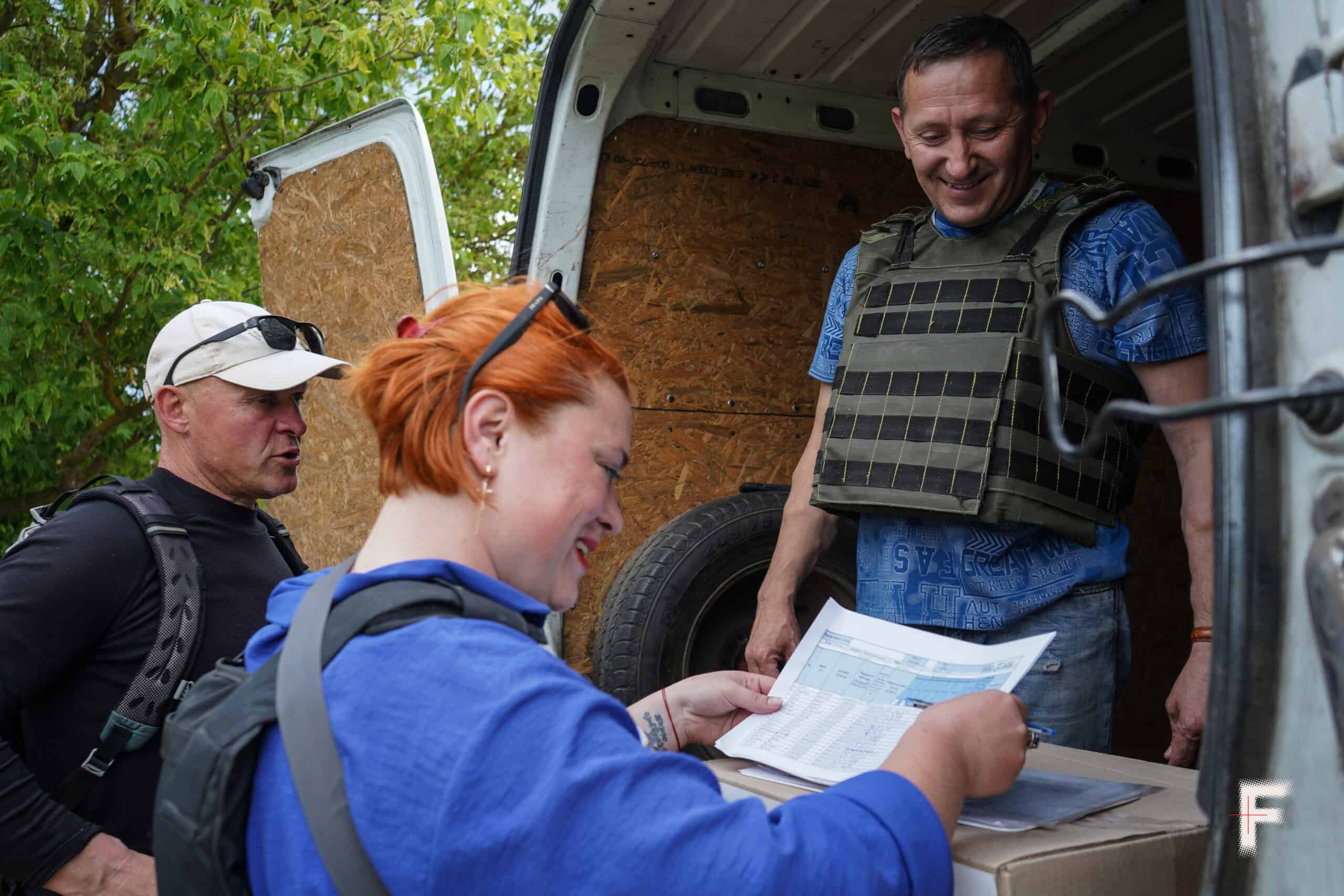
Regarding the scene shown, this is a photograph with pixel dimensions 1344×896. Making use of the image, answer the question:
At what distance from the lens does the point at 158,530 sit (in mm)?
2238

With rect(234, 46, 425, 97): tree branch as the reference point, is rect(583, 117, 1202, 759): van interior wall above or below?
below

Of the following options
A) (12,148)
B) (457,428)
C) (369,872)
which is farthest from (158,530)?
(12,148)

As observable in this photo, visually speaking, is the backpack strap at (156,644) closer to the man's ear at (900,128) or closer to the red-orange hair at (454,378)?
the red-orange hair at (454,378)

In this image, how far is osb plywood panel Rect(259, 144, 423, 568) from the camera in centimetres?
352

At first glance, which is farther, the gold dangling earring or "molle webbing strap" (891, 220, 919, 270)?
"molle webbing strap" (891, 220, 919, 270)

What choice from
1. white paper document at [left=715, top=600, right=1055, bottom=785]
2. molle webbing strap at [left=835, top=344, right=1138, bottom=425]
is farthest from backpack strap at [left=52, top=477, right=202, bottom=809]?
molle webbing strap at [left=835, top=344, right=1138, bottom=425]

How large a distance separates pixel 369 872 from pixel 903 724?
815mm

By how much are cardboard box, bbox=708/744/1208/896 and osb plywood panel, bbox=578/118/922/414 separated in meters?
2.25

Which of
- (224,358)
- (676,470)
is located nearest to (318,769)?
(224,358)

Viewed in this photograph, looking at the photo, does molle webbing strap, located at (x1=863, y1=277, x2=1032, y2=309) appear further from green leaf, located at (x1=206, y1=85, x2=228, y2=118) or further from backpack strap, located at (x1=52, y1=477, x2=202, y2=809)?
green leaf, located at (x1=206, y1=85, x2=228, y2=118)

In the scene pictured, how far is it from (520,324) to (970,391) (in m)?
1.36

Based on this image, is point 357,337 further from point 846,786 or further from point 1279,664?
point 1279,664

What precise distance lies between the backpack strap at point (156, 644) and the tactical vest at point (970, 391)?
4.20 feet

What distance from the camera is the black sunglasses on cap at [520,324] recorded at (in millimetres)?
1192
